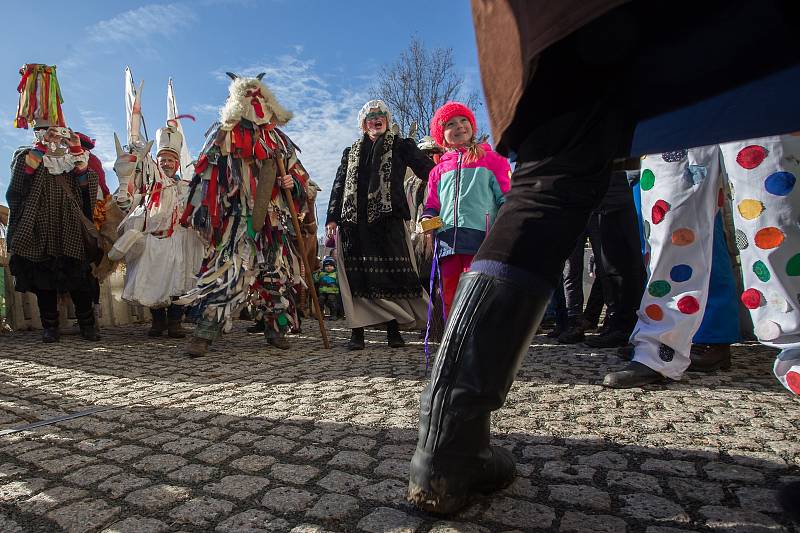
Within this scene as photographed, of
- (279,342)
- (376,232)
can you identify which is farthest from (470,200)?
(279,342)

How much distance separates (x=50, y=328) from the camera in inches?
Answer: 223

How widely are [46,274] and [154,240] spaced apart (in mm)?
1129

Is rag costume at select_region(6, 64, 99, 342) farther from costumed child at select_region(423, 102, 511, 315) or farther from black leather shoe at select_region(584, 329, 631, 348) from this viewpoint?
black leather shoe at select_region(584, 329, 631, 348)

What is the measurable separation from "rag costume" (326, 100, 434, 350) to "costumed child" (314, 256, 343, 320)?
16.0 ft

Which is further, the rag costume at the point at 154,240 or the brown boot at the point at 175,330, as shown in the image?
the brown boot at the point at 175,330

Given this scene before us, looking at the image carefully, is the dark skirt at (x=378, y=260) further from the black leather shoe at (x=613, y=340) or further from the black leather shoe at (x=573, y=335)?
the black leather shoe at (x=613, y=340)

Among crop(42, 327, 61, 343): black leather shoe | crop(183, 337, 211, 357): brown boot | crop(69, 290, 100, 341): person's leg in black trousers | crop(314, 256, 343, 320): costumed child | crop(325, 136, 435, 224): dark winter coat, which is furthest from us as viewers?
crop(314, 256, 343, 320): costumed child

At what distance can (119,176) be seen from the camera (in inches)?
229

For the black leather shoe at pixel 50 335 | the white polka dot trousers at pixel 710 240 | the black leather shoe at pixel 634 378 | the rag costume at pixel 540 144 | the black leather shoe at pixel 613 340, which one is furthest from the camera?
the black leather shoe at pixel 50 335

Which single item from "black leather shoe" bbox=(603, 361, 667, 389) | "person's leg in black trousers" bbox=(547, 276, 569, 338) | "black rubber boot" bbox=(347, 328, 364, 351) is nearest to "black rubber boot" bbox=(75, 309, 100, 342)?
"black rubber boot" bbox=(347, 328, 364, 351)

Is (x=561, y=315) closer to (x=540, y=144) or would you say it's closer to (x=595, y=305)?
(x=595, y=305)

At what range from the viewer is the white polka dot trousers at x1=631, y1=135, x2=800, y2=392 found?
201cm

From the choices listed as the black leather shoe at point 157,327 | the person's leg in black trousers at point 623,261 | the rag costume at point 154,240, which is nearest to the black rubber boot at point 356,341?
the person's leg in black trousers at point 623,261

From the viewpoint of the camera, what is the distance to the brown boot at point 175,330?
19.7ft
